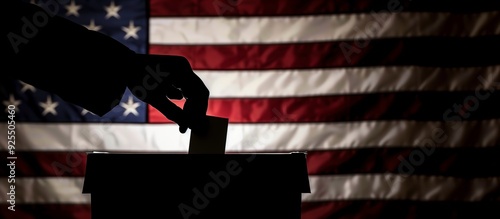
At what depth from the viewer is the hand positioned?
0.83 metres

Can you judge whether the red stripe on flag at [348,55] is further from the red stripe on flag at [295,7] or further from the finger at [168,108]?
the finger at [168,108]

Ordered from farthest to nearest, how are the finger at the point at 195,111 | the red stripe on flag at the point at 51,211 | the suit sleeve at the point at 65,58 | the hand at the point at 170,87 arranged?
the red stripe on flag at the point at 51,211, the finger at the point at 195,111, the hand at the point at 170,87, the suit sleeve at the point at 65,58

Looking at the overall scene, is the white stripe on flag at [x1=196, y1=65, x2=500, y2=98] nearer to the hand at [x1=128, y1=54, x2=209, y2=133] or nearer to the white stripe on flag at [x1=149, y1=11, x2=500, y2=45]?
the white stripe on flag at [x1=149, y1=11, x2=500, y2=45]

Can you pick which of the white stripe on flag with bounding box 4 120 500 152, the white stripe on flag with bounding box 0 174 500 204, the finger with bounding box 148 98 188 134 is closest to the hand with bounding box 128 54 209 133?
the finger with bounding box 148 98 188 134

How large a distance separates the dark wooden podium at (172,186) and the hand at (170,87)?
98 millimetres

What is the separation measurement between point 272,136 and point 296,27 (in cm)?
47

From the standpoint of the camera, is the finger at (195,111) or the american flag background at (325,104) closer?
the finger at (195,111)

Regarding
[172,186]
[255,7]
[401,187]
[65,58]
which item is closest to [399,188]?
[401,187]

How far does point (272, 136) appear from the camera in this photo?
6.51 ft

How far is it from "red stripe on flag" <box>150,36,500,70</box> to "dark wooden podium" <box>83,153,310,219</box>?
113 cm

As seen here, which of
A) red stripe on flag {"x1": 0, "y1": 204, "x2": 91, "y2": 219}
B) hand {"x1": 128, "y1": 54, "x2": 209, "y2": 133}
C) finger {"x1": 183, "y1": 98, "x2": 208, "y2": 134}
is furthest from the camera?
red stripe on flag {"x1": 0, "y1": 204, "x2": 91, "y2": 219}

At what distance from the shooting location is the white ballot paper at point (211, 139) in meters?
1.07

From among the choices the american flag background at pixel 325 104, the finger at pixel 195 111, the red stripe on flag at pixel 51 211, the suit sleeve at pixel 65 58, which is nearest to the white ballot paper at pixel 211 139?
the finger at pixel 195 111

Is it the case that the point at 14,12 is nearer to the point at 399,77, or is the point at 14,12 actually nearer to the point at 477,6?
the point at 399,77
